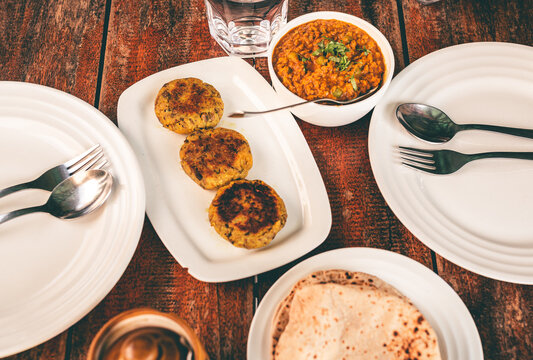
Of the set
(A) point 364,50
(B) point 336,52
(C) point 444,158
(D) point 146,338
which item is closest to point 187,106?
(B) point 336,52

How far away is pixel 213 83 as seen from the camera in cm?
173

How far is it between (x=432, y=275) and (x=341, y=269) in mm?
280

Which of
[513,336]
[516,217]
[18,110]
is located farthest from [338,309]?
[18,110]

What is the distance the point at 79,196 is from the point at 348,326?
0.96 metres

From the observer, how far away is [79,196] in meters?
1.41

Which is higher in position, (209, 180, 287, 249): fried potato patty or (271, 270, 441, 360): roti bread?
(209, 180, 287, 249): fried potato patty

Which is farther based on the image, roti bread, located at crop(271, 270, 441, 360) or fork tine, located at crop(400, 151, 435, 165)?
fork tine, located at crop(400, 151, 435, 165)

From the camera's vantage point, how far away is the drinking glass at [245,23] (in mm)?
1727

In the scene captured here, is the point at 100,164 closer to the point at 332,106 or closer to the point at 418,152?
the point at 332,106

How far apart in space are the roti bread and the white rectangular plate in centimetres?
20

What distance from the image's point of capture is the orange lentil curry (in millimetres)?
1538

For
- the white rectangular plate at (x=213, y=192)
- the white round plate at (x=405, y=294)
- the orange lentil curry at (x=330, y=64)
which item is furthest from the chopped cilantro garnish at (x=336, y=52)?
the white round plate at (x=405, y=294)

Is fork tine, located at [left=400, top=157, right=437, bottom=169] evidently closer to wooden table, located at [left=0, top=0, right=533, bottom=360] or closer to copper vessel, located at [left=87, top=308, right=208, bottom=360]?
wooden table, located at [left=0, top=0, right=533, bottom=360]

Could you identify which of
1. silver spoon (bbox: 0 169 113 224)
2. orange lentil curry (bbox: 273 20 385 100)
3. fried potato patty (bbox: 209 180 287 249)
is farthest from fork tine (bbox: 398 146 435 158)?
silver spoon (bbox: 0 169 113 224)
